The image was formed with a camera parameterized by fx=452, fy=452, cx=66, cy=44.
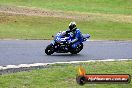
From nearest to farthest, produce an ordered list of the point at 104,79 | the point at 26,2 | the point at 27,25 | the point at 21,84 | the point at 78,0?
the point at 104,79 < the point at 21,84 < the point at 27,25 < the point at 26,2 < the point at 78,0

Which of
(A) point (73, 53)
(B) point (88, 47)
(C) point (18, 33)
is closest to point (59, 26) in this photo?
(C) point (18, 33)

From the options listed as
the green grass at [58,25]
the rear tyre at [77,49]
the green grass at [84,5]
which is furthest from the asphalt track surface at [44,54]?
the green grass at [84,5]

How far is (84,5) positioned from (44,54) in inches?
1551

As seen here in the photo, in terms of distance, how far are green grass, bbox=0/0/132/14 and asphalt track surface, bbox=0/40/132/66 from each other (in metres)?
29.4

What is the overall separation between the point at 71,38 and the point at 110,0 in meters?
47.0

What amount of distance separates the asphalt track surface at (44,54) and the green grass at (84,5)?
2944 cm

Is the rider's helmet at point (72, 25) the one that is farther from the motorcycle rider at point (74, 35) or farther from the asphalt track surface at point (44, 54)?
the asphalt track surface at point (44, 54)

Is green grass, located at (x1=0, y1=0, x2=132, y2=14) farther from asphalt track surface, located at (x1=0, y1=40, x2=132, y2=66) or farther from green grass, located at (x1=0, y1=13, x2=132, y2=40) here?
asphalt track surface, located at (x1=0, y1=40, x2=132, y2=66)

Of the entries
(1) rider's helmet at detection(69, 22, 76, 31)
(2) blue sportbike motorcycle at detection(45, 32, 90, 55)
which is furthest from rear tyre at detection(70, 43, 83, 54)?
(1) rider's helmet at detection(69, 22, 76, 31)

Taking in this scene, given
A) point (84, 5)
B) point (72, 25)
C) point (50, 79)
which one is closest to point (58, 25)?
point (72, 25)

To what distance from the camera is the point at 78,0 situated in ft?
207

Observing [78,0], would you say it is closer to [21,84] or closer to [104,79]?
[21,84]

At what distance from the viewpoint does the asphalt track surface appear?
16406 millimetres

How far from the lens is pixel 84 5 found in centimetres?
5734
